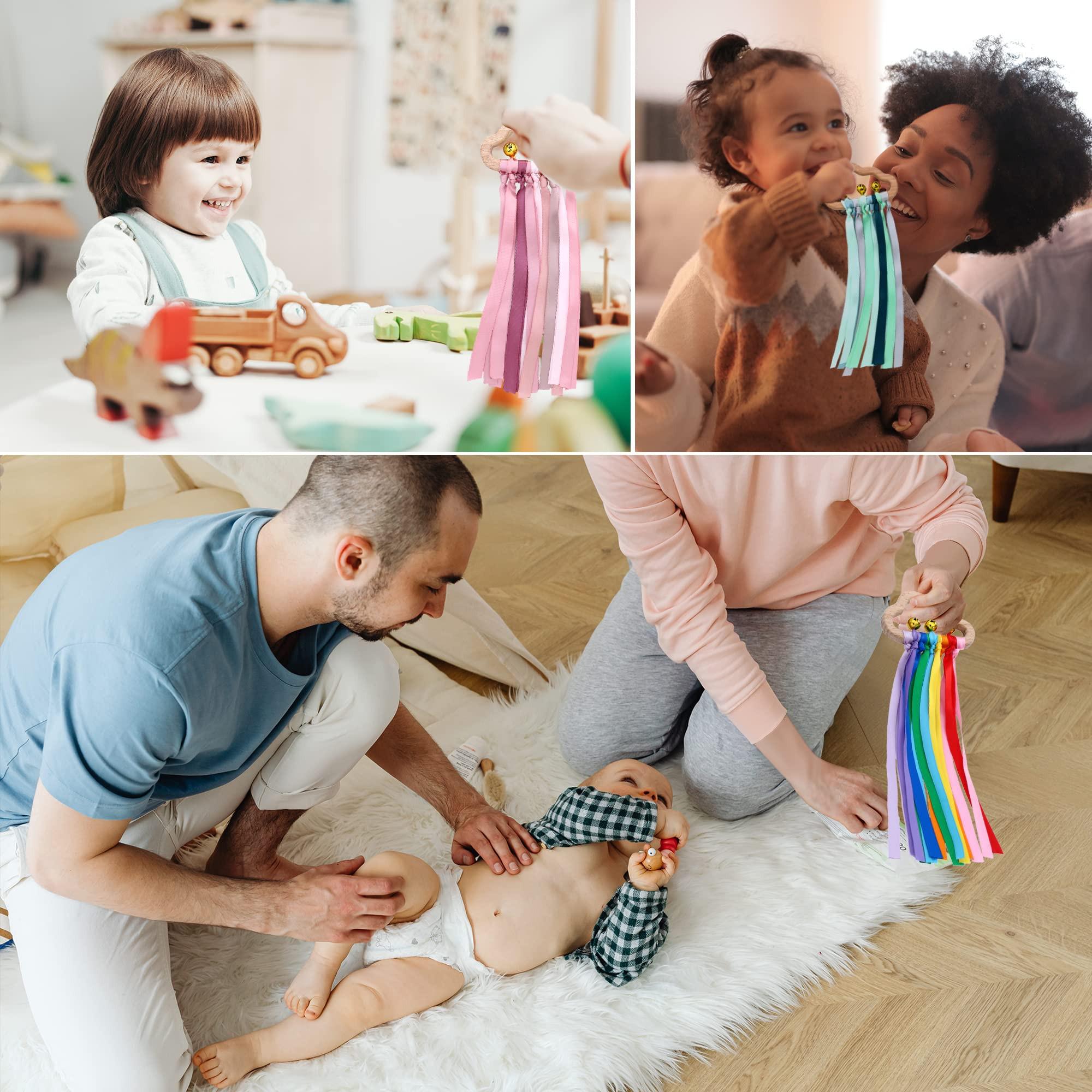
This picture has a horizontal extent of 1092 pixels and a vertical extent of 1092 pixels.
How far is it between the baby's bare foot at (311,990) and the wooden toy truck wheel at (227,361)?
57 cm

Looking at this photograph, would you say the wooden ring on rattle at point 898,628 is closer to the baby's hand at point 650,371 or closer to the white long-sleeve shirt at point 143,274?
the baby's hand at point 650,371

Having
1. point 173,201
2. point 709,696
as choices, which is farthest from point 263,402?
point 709,696

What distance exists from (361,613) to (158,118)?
412 millimetres

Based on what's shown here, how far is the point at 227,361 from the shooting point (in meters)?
0.73

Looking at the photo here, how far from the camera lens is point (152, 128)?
26.7 inches

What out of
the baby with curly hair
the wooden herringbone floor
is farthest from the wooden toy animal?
the wooden herringbone floor

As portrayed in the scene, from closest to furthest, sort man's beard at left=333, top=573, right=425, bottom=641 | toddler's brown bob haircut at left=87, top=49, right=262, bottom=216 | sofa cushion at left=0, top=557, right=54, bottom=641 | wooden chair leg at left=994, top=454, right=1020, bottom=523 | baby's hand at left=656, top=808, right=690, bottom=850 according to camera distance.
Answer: toddler's brown bob haircut at left=87, top=49, right=262, bottom=216, man's beard at left=333, top=573, right=425, bottom=641, baby's hand at left=656, top=808, right=690, bottom=850, sofa cushion at left=0, top=557, right=54, bottom=641, wooden chair leg at left=994, top=454, right=1020, bottom=523

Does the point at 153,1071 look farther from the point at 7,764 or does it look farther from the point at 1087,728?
the point at 1087,728

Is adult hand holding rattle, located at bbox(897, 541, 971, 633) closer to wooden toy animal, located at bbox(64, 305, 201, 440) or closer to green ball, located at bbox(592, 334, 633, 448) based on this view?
green ball, located at bbox(592, 334, 633, 448)

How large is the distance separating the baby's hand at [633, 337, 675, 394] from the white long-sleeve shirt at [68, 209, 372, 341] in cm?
23

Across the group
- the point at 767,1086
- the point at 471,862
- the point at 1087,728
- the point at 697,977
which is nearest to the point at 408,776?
the point at 471,862

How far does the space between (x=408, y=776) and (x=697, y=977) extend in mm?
365

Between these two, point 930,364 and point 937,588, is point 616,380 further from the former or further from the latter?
point 937,588

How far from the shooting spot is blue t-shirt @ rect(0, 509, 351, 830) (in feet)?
2.76
